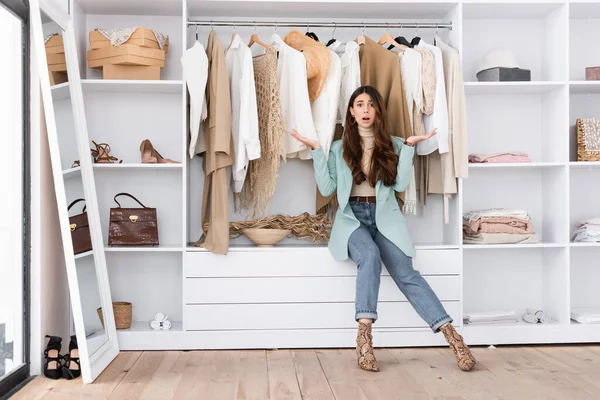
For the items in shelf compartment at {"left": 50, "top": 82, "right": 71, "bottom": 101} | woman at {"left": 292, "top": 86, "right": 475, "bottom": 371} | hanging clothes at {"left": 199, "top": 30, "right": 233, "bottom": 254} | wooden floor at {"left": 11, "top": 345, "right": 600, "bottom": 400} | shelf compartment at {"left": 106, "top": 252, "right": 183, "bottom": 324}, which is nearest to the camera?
wooden floor at {"left": 11, "top": 345, "right": 600, "bottom": 400}

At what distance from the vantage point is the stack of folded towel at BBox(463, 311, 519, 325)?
12.7 ft

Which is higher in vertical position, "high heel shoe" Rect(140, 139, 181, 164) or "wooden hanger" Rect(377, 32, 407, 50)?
"wooden hanger" Rect(377, 32, 407, 50)

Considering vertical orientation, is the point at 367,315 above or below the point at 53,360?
above

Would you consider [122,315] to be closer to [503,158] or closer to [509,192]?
[503,158]

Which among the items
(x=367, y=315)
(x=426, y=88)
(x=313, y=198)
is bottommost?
(x=367, y=315)

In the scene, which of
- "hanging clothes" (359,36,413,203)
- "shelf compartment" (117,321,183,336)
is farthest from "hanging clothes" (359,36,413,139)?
"shelf compartment" (117,321,183,336)

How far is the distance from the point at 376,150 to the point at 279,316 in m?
1.05

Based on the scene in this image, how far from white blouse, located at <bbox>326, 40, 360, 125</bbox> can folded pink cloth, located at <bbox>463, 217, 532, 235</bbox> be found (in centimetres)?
97

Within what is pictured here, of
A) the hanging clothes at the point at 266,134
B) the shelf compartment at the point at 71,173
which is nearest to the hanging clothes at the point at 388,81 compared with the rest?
the hanging clothes at the point at 266,134

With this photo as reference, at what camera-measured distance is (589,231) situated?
3.96 metres

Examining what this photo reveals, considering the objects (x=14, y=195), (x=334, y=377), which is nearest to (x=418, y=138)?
(x=334, y=377)

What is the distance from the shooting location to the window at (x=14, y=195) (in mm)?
2906

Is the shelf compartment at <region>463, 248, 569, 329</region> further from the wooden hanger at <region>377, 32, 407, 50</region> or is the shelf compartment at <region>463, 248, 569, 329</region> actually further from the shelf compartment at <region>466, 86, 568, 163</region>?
the wooden hanger at <region>377, 32, 407, 50</region>

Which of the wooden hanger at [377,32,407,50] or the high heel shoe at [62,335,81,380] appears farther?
the wooden hanger at [377,32,407,50]
